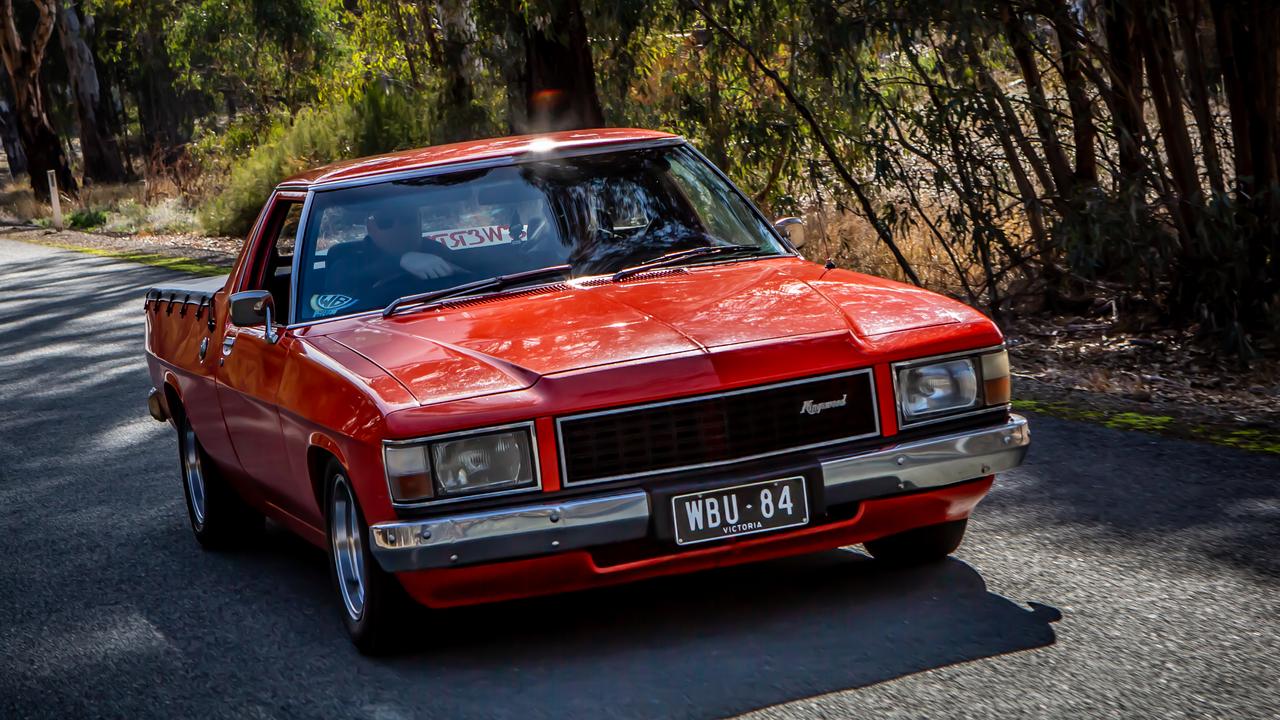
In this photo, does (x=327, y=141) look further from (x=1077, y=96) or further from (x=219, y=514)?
(x=219, y=514)

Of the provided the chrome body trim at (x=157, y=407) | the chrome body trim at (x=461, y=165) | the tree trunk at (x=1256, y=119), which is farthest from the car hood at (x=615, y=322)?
the tree trunk at (x=1256, y=119)

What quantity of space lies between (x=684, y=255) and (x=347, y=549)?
163 centimetres

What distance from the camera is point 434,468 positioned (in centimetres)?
436

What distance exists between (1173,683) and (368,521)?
7.20ft

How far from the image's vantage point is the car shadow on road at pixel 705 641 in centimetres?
426

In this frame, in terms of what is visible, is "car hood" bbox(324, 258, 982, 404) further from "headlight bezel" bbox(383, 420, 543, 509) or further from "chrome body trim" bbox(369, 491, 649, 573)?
"chrome body trim" bbox(369, 491, 649, 573)

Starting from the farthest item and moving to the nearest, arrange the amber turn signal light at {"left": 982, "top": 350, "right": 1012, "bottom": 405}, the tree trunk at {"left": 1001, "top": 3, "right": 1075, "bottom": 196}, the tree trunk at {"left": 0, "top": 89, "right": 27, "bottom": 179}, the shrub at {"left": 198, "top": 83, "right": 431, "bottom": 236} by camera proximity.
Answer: the tree trunk at {"left": 0, "top": 89, "right": 27, "bottom": 179}
the shrub at {"left": 198, "top": 83, "right": 431, "bottom": 236}
the tree trunk at {"left": 1001, "top": 3, "right": 1075, "bottom": 196}
the amber turn signal light at {"left": 982, "top": 350, "right": 1012, "bottom": 405}

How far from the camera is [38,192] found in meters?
39.4

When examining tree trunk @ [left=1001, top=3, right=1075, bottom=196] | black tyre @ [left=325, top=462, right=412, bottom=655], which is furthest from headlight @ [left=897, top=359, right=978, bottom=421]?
tree trunk @ [left=1001, top=3, right=1075, bottom=196]

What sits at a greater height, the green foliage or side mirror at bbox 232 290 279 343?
side mirror at bbox 232 290 279 343

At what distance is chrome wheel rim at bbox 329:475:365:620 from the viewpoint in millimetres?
4867

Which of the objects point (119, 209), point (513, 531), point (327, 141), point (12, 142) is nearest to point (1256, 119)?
point (513, 531)

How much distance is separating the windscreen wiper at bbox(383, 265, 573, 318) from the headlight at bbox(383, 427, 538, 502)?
3.45ft

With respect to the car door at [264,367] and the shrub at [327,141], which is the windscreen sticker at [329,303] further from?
the shrub at [327,141]
